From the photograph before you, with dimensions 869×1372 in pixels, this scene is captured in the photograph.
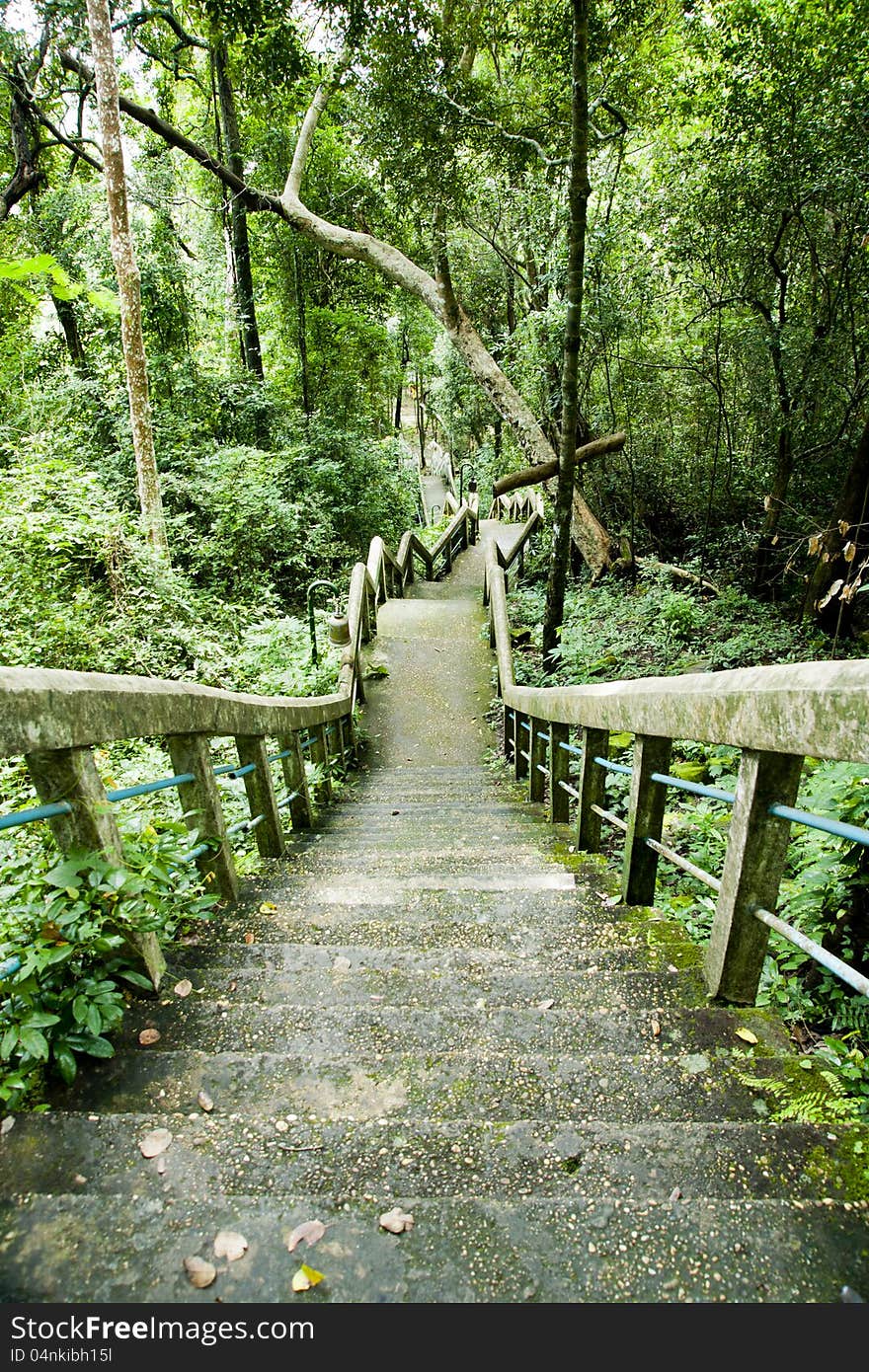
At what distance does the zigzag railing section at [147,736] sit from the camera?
1.51 meters

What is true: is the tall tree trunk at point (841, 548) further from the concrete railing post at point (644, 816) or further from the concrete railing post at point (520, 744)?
the concrete railing post at point (644, 816)

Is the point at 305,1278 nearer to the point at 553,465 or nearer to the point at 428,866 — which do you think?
the point at 428,866

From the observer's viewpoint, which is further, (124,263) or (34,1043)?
(124,263)

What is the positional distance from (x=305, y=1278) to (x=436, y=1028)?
84 centimetres

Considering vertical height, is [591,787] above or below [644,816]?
below

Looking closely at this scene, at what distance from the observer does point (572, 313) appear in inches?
240

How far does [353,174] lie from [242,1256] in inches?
644

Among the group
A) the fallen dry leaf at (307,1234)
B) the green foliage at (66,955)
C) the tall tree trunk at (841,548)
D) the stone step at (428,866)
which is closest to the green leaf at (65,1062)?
the green foliage at (66,955)

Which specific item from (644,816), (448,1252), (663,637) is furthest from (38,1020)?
(663,637)

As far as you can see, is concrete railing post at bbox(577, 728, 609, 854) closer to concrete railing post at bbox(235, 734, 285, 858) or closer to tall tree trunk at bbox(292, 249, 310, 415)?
concrete railing post at bbox(235, 734, 285, 858)

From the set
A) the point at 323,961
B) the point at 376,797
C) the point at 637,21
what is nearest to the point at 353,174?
the point at 637,21

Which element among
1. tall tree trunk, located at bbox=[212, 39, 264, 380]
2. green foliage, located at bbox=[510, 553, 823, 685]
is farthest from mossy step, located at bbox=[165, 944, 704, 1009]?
tall tree trunk, located at bbox=[212, 39, 264, 380]

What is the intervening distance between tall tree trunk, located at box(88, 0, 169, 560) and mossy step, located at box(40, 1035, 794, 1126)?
7.17 m

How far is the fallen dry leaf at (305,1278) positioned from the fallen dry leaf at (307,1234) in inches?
1.7
